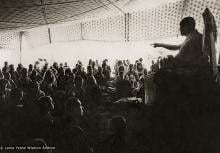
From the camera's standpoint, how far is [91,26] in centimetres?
1351

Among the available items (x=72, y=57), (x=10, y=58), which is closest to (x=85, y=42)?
(x=72, y=57)

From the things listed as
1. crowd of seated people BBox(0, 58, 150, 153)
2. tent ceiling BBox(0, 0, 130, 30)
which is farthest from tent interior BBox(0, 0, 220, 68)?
crowd of seated people BBox(0, 58, 150, 153)

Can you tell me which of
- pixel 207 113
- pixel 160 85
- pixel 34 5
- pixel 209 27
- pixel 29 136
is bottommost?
pixel 29 136

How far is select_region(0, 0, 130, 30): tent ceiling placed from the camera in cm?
514

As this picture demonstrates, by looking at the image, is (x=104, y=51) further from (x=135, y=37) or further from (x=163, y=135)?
(x=163, y=135)

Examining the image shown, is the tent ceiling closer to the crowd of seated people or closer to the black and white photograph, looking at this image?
the black and white photograph

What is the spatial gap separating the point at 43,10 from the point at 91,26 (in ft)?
25.8

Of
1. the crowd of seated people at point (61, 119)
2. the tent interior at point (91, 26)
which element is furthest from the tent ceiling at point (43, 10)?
the crowd of seated people at point (61, 119)

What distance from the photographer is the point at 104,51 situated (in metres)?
16.3

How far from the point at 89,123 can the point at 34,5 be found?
240 centimetres

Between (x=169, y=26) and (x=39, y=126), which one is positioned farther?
(x=169, y=26)

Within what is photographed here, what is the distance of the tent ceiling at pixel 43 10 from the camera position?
5141 mm

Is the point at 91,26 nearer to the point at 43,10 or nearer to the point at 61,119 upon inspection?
the point at 43,10

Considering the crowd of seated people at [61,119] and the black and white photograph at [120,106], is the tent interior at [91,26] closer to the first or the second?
the black and white photograph at [120,106]
